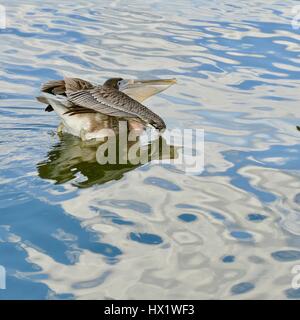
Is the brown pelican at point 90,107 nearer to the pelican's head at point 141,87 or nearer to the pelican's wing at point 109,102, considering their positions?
the pelican's wing at point 109,102

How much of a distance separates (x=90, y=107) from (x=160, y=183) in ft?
4.05

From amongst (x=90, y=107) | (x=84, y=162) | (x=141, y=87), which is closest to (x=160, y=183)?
(x=84, y=162)

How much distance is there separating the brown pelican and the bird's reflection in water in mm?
163

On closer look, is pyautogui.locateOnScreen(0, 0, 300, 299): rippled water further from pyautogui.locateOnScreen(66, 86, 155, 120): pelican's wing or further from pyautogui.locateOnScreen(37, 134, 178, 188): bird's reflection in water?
pyautogui.locateOnScreen(66, 86, 155, 120): pelican's wing

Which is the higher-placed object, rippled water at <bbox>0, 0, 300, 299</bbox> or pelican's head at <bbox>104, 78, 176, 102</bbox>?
pelican's head at <bbox>104, 78, 176, 102</bbox>

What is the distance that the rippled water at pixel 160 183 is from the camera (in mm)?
5168

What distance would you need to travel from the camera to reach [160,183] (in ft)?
22.4

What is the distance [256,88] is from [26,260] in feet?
17.3

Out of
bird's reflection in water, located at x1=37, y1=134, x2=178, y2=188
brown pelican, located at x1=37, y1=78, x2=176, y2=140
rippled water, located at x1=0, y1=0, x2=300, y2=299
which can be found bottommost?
bird's reflection in water, located at x1=37, y1=134, x2=178, y2=188

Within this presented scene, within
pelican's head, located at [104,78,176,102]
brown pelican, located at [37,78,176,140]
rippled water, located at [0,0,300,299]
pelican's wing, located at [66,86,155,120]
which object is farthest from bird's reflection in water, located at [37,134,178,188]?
pelican's head, located at [104,78,176,102]

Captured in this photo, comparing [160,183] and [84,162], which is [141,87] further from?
[160,183]

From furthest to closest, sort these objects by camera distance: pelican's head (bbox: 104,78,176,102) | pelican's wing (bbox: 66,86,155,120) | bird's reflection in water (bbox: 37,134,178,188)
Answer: pelican's head (bbox: 104,78,176,102)
pelican's wing (bbox: 66,86,155,120)
bird's reflection in water (bbox: 37,134,178,188)

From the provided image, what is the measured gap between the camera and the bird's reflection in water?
6855mm

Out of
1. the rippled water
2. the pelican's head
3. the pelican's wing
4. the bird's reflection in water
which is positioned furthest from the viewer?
the pelican's head
